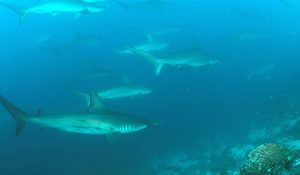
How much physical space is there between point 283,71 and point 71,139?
32.7ft

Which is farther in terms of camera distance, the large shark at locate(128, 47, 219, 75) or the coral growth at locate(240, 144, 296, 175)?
the large shark at locate(128, 47, 219, 75)

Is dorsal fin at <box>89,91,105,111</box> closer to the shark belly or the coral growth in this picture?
the shark belly

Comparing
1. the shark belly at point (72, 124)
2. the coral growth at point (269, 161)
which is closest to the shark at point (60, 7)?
the shark belly at point (72, 124)

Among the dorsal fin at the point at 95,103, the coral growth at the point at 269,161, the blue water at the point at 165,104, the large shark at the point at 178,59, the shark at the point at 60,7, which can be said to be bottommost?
the blue water at the point at 165,104

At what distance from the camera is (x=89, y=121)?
25.1ft

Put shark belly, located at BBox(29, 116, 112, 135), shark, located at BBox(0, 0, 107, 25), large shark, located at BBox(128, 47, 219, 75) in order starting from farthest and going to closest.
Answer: shark, located at BBox(0, 0, 107, 25), large shark, located at BBox(128, 47, 219, 75), shark belly, located at BBox(29, 116, 112, 135)

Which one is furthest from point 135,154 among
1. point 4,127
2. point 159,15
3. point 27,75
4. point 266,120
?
point 159,15

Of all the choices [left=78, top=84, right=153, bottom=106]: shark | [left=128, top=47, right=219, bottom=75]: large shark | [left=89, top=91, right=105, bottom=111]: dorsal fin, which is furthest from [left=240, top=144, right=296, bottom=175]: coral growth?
[left=128, top=47, right=219, bottom=75]: large shark

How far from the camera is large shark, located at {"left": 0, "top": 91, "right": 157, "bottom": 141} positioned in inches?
300

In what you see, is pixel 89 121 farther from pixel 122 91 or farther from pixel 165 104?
pixel 165 104

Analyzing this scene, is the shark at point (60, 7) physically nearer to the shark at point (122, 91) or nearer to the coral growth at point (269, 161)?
the shark at point (122, 91)

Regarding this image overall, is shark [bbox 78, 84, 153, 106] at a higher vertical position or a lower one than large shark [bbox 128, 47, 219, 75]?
lower

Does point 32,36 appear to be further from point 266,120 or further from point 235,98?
point 266,120

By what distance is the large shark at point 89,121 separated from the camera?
7.61 meters
